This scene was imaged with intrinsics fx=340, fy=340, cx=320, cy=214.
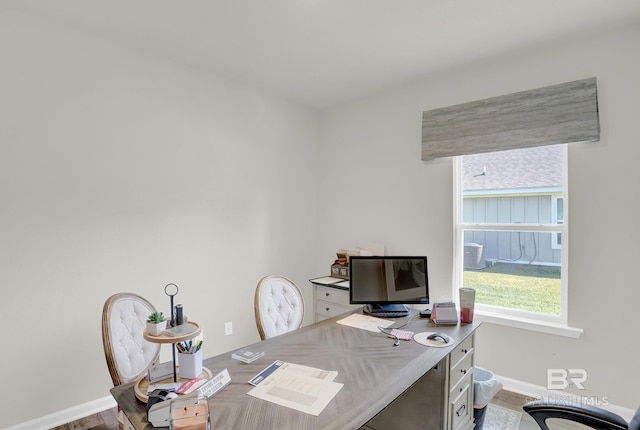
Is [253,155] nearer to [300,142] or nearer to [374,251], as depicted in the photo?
[300,142]

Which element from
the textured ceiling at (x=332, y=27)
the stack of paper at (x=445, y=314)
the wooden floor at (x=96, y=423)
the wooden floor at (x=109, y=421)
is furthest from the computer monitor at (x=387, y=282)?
the wooden floor at (x=96, y=423)

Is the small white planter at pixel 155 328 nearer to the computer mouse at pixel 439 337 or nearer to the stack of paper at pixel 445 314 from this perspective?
the computer mouse at pixel 439 337

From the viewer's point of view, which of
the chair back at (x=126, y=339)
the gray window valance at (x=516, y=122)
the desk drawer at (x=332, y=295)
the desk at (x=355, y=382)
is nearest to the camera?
the desk at (x=355, y=382)

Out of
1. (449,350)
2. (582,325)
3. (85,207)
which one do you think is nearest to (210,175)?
(85,207)

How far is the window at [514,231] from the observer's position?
2.58 meters

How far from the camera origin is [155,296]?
2680 mm

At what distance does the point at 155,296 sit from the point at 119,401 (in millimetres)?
1601

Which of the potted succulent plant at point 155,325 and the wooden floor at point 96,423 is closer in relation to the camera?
the potted succulent plant at point 155,325

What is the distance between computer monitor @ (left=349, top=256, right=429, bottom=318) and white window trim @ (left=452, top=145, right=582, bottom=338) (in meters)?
0.83

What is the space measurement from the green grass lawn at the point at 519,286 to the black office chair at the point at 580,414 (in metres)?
1.55

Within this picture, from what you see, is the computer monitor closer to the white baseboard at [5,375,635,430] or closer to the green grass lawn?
the green grass lawn

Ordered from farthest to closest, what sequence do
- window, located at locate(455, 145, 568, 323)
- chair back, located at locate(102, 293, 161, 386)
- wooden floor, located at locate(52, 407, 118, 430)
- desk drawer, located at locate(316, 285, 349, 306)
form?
desk drawer, located at locate(316, 285, 349, 306) < window, located at locate(455, 145, 568, 323) < wooden floor, located at locate(52, 407, 118, 430) < chair back, located at locate(102, 293, 161, 386)

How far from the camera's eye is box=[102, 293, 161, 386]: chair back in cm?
166

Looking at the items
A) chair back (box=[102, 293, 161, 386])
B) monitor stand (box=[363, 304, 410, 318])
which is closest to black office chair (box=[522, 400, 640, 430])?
monitor stand (box=[363, 304, 410, 318])
